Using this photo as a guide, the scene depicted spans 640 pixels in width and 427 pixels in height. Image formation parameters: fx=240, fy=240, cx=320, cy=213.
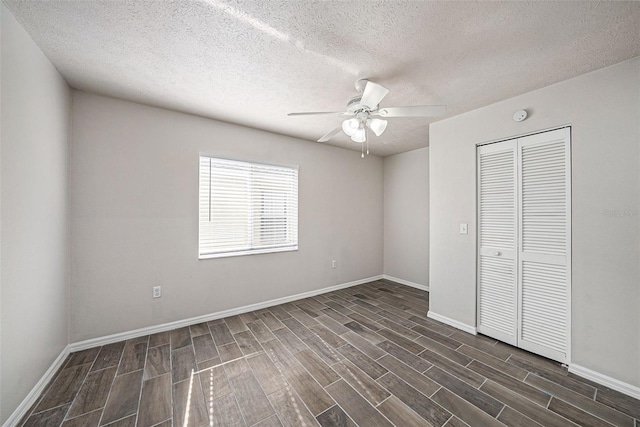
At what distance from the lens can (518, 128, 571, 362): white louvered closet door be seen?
2115mm

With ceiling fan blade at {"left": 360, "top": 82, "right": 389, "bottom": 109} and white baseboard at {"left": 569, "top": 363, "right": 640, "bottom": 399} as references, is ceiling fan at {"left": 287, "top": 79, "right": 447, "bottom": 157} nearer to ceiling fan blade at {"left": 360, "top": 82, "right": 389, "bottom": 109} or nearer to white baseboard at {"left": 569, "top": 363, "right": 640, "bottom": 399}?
ceiling fan blade at {"left": 360, "top": 82, "right": 389, "bottom": 109}

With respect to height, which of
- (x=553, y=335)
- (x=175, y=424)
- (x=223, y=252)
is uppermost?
(x=223, y=252)

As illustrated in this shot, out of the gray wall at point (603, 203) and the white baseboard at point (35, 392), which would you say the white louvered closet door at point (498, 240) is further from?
the white baseboard at point (35, 392)

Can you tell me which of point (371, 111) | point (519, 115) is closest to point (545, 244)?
point (519, 115)

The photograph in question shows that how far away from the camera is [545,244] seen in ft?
7.34

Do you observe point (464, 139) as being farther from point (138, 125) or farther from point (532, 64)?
point (138, 125)

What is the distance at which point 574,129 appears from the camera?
205 centimetres

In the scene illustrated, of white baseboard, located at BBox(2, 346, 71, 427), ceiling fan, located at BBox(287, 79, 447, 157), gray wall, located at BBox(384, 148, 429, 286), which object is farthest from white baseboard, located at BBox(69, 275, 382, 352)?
ceiling fan, located at BBox(287, 79, 447, 157)

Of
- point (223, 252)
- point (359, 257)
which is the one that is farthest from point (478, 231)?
point (223, 252)

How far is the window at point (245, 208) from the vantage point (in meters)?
3.02

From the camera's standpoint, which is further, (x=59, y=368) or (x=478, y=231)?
(x=478, y=231)

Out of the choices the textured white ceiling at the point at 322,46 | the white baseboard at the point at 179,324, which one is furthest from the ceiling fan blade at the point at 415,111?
the white baseboard at the point at 179,324

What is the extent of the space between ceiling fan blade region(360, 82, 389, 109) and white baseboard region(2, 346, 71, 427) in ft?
10.1

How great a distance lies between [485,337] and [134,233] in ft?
12.8
